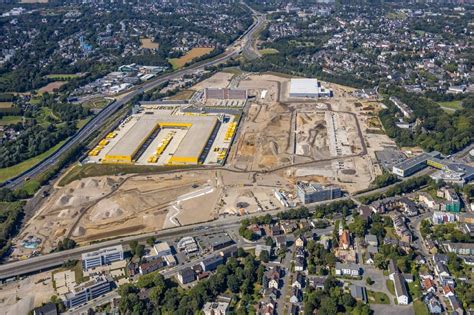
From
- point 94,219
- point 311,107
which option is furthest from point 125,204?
Result: point 311,107

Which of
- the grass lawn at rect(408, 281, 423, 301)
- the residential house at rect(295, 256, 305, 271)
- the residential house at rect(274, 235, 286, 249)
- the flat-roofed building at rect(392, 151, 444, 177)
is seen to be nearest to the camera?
the grass lawn at rect(408, 281, 423, 301)

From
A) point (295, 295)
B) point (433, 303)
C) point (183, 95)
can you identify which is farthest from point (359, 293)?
point (183, 95)

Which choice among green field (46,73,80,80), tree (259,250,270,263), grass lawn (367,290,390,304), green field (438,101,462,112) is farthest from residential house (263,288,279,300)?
green field (46,73,80,80)

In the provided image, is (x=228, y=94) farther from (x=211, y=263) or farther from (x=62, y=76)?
(x=211, y=263)

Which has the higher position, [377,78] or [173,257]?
[173,257]

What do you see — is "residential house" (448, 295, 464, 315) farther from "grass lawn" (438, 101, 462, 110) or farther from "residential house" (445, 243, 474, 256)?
"grass lawn" (438, 101, 462, 110)

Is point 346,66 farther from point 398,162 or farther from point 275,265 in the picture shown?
point 275,265

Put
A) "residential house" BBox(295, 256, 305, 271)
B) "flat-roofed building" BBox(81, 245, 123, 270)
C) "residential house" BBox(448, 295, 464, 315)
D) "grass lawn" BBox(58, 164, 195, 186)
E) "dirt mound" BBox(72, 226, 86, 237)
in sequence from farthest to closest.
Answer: "grass lawn" BBox(58, 164, 195, 186), "dirt mound" BBox(72, 226, 86, 237), "flat-roofed building" BBox(81, 245, 123, 270), "residential house" BBox(295, 256, 305, 271), "residential house" BBox(448, 295, 464, 315)
